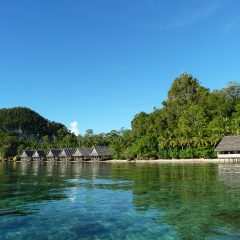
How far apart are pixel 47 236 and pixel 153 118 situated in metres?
86.3

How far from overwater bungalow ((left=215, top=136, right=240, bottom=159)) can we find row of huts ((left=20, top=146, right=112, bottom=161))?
38984 millimetres

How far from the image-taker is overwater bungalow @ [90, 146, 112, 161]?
104 metres

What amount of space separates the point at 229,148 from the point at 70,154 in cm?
5654

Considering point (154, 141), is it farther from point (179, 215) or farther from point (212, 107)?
point (179, 215)

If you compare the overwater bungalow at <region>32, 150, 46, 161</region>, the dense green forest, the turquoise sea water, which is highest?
the dense green forest

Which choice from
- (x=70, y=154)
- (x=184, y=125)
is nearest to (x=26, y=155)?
(x=70, y=154)

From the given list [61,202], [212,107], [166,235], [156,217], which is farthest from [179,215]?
[212,107]

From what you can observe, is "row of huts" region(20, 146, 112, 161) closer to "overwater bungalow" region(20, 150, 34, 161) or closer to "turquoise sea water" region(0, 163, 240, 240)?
"overwater bungalow" region(20, 150, 34, 161)

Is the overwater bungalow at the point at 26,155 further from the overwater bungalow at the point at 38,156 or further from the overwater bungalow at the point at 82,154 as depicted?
the overwater bungalow at the point at 82,154

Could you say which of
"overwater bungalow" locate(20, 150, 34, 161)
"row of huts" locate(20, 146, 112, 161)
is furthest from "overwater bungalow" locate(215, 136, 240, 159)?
"overwater bungalow" locate(20, 150, 34, 161)

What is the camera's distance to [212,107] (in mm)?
91312

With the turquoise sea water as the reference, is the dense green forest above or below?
above

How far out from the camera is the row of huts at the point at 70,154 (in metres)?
104

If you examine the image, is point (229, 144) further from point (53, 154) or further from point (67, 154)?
point (53, 154)
